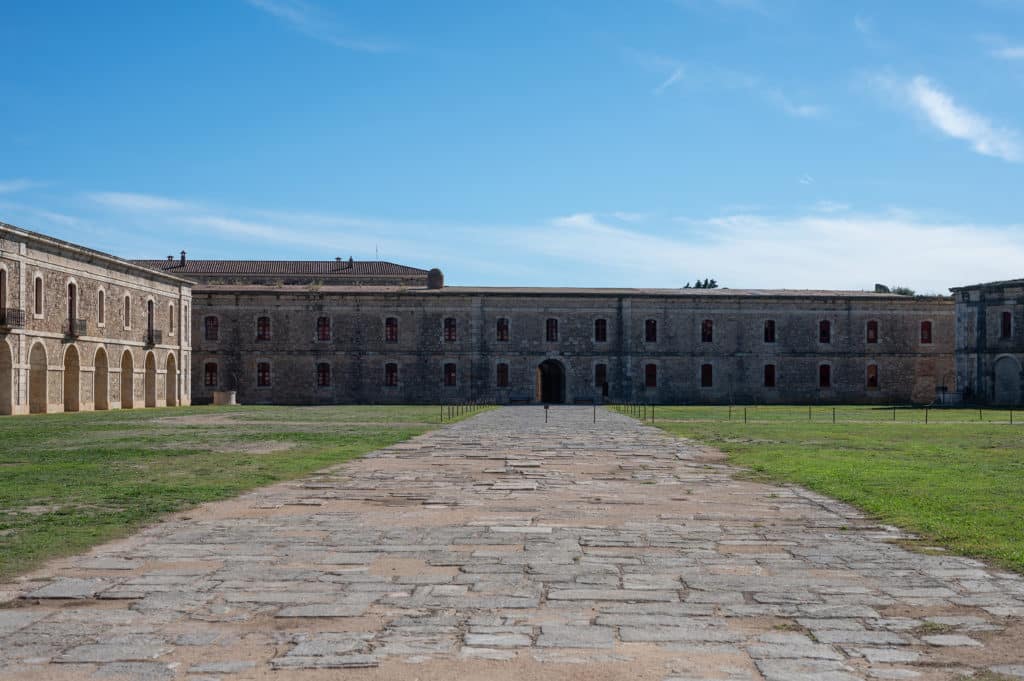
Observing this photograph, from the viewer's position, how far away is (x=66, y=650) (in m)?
4.54

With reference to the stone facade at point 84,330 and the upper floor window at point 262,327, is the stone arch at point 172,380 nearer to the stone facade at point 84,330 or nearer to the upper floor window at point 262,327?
the stone facade at point 84,330

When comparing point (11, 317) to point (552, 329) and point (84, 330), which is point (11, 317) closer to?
point (84, 330)

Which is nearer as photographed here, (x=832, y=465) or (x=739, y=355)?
(x=832, y=465)

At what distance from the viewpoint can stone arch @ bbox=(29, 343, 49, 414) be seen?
3297 cm

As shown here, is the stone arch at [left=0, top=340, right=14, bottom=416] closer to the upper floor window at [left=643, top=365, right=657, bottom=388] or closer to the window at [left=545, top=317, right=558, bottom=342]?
the window at [left=545, top=317, right=558, bottom=342]

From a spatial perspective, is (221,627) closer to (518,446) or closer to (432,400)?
(518,446)

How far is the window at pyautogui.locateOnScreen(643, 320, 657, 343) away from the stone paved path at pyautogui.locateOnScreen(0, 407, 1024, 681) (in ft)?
126

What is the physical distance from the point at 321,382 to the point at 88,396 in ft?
41.9

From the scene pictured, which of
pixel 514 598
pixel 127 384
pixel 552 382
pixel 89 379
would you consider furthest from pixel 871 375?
pixel 514 598

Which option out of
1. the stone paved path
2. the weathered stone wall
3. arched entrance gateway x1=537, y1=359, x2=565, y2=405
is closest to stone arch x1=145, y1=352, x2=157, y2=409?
the weathered stone wall

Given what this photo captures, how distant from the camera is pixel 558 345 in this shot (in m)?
47.8

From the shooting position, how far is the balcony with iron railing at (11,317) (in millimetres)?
30500

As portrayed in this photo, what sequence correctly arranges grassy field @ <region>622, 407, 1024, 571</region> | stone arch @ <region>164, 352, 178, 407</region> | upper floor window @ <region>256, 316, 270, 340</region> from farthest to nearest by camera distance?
upper floor window @ <region>256, 316, 270, 340</region> → stone arch @ <region>164, 352, 178, 407</region> → grassy field @ <region>622, 407, 1024, 571</region>

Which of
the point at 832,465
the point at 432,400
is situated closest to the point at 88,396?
the point at 432,400
